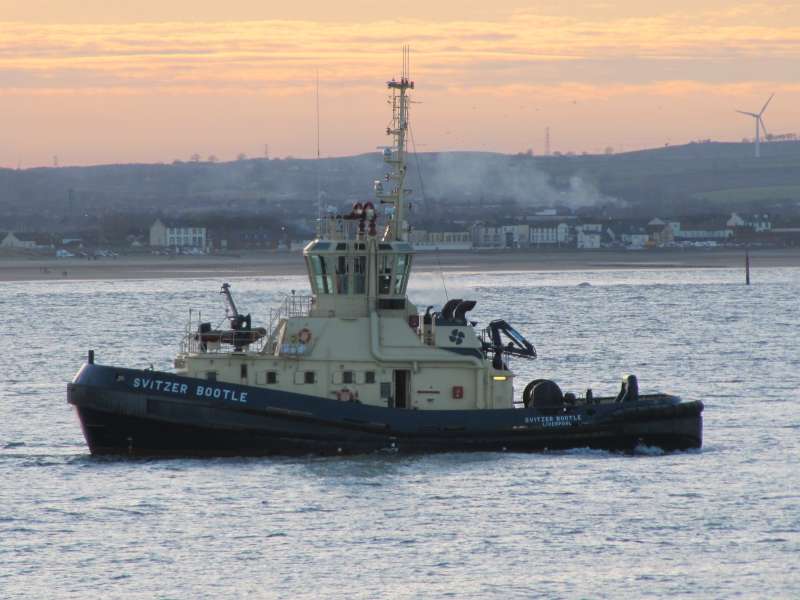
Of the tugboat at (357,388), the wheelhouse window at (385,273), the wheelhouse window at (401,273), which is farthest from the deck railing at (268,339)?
the wheelhouse window at (401,273)

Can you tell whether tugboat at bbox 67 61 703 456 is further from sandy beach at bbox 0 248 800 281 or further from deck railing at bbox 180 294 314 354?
sandy beach at bbox 0 248 800 281

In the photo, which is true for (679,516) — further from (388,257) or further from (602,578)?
(388,257)

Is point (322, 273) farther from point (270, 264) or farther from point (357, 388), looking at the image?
point (270, 264)

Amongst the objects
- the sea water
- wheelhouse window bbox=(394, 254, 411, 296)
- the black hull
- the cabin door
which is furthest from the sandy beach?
the black hull

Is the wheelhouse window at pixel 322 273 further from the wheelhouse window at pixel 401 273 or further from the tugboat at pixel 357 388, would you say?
the wheelhouse window at pixel 401 273

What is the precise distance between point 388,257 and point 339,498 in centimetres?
680

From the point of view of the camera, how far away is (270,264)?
168250 millimetres

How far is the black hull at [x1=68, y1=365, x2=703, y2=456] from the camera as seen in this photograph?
35562 mm

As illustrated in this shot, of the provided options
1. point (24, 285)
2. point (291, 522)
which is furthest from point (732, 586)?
point (24, 285)

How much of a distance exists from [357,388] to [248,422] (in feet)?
8.22

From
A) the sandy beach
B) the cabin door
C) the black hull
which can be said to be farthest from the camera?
the sandy beach

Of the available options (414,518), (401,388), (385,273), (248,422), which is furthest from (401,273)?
(414,518)

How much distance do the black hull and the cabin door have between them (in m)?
0.72

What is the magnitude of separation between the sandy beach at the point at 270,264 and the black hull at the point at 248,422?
359 ft
